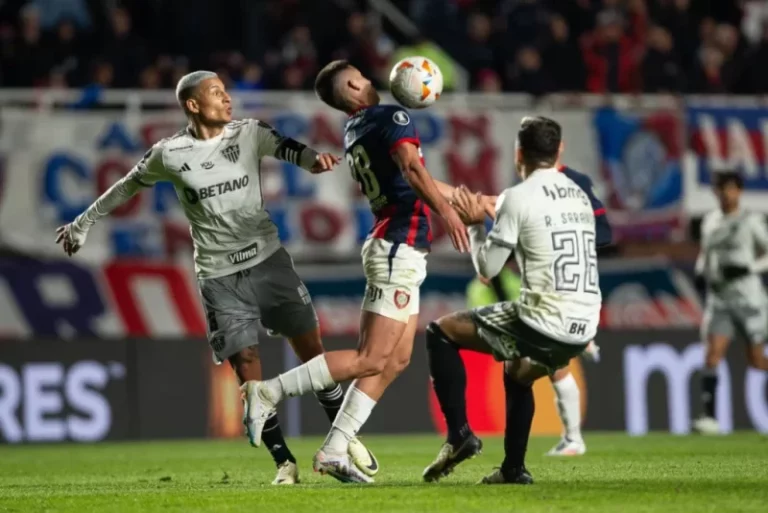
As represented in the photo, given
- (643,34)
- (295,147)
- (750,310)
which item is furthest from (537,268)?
(643,34)

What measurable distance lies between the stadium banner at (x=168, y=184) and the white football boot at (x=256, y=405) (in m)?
8.57

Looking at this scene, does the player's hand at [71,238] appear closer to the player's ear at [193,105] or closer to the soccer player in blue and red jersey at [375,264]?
the player's ear at [193,105]

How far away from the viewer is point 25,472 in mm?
10312

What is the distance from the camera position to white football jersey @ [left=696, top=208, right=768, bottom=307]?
1432cm

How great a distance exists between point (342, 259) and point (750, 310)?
15.6 ft

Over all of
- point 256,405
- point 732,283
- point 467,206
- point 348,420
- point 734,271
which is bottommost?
point 348,420

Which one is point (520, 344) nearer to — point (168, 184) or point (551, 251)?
point (551, 251)

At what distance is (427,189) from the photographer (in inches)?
303

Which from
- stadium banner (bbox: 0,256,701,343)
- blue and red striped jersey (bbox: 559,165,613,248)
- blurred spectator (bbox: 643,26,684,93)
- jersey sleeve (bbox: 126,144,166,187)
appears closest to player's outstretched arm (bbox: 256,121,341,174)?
jersey sleeve (bbox: 126,144,166,187)

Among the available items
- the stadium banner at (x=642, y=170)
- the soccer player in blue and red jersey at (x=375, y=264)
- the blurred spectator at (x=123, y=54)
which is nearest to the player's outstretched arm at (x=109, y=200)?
the soccer player in blue and red jersey at (x=375, y=264)

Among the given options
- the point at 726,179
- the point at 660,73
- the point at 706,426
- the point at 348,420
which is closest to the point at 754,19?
the point at 660,73

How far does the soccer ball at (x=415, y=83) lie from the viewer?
8203 millimetres

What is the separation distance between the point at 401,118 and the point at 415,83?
1.04ft

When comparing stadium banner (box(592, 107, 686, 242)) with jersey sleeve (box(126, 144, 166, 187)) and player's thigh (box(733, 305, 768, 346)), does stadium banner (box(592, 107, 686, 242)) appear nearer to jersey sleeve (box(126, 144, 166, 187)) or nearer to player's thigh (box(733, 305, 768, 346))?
player's thigh (box(733, 305, 768, 346))
